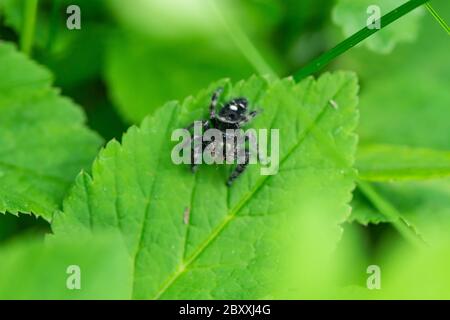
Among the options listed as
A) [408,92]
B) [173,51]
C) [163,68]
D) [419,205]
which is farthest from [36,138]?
[408,92]

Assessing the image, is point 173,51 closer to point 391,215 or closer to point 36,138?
point 36,138

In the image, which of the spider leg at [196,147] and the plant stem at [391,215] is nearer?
the spider leg at [196,147]

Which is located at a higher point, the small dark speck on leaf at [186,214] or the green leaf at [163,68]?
the green leaf at [163,68]

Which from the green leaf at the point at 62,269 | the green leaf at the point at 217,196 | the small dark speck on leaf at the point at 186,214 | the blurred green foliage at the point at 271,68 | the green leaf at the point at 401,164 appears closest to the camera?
the green leaf at the point at 62,269

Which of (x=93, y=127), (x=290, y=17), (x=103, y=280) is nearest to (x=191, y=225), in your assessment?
(x=103, y=280)

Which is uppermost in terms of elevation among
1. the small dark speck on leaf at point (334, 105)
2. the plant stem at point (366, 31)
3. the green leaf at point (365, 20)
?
the green leaf at point (365, 20)

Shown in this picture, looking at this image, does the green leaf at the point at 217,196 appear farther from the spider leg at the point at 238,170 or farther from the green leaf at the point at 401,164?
the green leaf at the point at 401,164

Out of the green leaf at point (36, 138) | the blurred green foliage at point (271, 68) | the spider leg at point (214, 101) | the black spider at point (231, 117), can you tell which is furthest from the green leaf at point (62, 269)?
the spider leg at point (214, 101)
